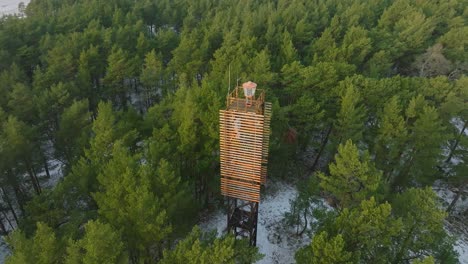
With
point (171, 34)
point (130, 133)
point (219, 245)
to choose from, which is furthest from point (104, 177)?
point (171, 34)

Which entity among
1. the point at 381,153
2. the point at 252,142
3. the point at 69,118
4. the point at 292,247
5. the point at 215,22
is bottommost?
the point at 292,247

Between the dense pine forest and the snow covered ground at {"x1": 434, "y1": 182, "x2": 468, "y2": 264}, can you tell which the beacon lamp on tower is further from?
the snow covered ground at {"x1": 434, "y1": 182, "x2": 468, "y2": 264}

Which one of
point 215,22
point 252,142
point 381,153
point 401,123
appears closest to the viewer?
point 252,142

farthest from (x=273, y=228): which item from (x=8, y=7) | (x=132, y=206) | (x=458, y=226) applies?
(x=8, y=7)

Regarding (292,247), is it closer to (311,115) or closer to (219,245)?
(311,115)

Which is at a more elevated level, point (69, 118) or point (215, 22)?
point (215, 22)

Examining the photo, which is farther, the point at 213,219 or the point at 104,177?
the point at 213,219

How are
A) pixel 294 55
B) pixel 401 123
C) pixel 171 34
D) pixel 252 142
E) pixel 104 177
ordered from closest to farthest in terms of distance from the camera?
pixel 252 142, pixel 104 177, pixel 401 123, pixel 294 55, pixel 171 34
